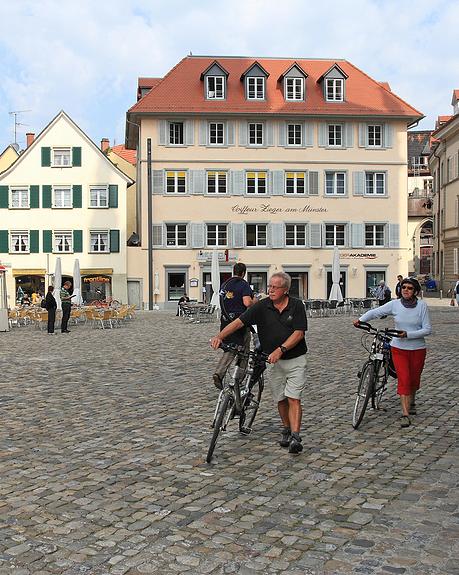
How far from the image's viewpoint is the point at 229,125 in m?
50.1

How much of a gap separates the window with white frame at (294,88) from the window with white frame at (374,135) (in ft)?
15.9

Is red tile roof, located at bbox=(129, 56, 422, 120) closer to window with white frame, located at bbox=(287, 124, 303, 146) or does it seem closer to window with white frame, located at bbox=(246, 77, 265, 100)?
window with white frame, located at bbox=(246, 77, 265, 100)

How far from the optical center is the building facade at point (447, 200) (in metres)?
58.2

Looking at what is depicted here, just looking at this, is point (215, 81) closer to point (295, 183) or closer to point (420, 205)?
point (295, 183)

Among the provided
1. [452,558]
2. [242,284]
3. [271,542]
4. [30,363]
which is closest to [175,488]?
[271,542]

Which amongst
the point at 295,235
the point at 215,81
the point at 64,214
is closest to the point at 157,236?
the point at 64,214

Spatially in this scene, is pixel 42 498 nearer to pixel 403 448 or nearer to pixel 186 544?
pixel 186 544

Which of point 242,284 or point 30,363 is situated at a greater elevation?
point 242,284

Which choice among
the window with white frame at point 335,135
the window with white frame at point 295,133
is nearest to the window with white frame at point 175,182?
the window with white frame at point 295,133

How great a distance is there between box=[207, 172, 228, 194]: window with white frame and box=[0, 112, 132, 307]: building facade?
5.11m

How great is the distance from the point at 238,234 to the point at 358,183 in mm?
8406

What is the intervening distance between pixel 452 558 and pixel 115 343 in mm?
16762

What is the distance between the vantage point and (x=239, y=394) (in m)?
7.84

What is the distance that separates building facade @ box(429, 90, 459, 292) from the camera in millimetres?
58219
